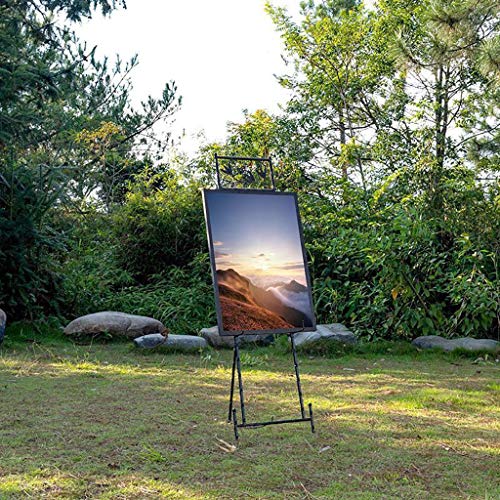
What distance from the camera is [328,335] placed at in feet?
27.8

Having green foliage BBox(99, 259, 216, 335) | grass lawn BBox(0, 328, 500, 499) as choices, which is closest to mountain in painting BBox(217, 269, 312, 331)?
grass lawn BBox(0, 328, 500, 499)

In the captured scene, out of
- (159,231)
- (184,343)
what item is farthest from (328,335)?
(159,231)

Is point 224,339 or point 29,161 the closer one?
point 224,339

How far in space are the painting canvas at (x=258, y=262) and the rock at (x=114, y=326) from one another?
4728 millimetres

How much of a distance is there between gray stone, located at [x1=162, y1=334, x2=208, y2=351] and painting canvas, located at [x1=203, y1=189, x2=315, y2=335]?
12.7 ft

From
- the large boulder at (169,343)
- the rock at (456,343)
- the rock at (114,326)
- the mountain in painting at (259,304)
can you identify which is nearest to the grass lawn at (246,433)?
the mountain in painting at (259,304)

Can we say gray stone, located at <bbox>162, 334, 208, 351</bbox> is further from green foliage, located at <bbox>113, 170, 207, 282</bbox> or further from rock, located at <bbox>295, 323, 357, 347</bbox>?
green foliage, located at <bbox>113, 170, 207, 282</bbox>

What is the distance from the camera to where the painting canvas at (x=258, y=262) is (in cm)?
448

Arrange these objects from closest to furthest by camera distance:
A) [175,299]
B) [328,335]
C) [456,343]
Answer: [456,343]
[328,335]
[175,299]

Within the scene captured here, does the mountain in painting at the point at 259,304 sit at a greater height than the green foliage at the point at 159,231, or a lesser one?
lesser

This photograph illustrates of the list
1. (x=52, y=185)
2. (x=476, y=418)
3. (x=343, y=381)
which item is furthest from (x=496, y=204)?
(x=52, y=185)

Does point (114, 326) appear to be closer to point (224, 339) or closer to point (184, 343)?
point (184, 343)

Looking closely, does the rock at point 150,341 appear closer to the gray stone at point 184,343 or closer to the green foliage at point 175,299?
the gray stone at point 184,343

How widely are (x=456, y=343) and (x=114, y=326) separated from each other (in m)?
4.51
